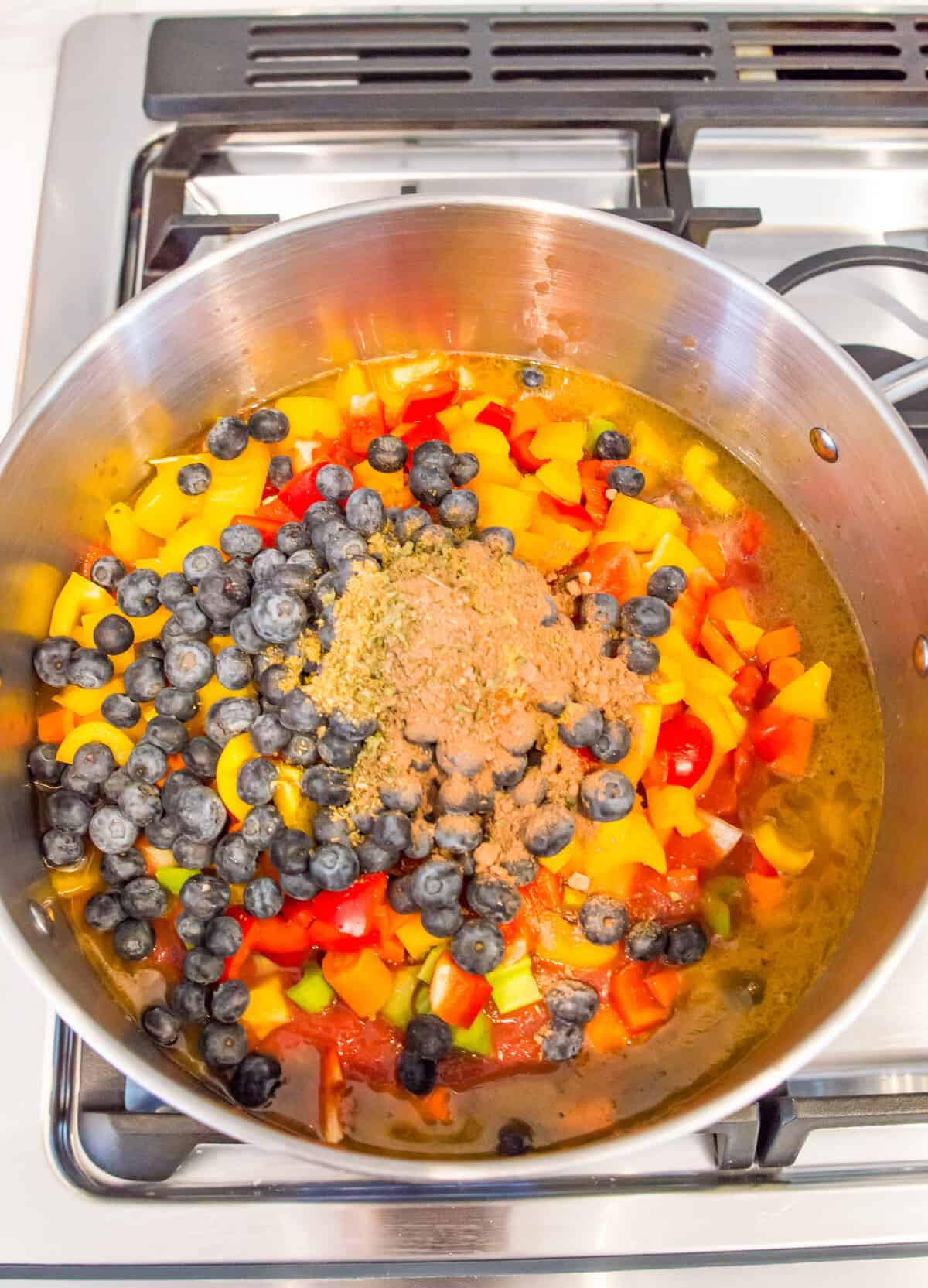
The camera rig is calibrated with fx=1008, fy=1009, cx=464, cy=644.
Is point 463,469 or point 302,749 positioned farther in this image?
point 463,469

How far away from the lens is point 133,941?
1.64m

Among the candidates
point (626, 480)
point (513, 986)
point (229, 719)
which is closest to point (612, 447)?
point (626, 480)

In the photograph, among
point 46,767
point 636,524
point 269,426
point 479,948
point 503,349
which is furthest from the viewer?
point 503,349

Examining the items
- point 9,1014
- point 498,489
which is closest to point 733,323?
point 498,489

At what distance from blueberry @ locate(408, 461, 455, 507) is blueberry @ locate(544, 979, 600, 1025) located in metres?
0.86

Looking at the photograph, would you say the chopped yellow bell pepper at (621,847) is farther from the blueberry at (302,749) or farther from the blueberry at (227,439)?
the blueberry at (227,439)

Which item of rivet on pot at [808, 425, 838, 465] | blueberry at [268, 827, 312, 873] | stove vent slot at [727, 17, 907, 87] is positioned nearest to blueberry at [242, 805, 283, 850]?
blueberry at [268, 827, 312, 873]

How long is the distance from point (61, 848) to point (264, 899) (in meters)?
0.37

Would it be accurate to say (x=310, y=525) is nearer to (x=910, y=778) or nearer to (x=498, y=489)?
(x=498, y=489)

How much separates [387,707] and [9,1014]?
0.86 m

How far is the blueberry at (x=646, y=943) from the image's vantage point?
5.38 feet

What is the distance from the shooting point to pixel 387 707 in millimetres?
1576

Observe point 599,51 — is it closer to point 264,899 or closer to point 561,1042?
point 264,899

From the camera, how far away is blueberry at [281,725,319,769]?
163 centimetres
